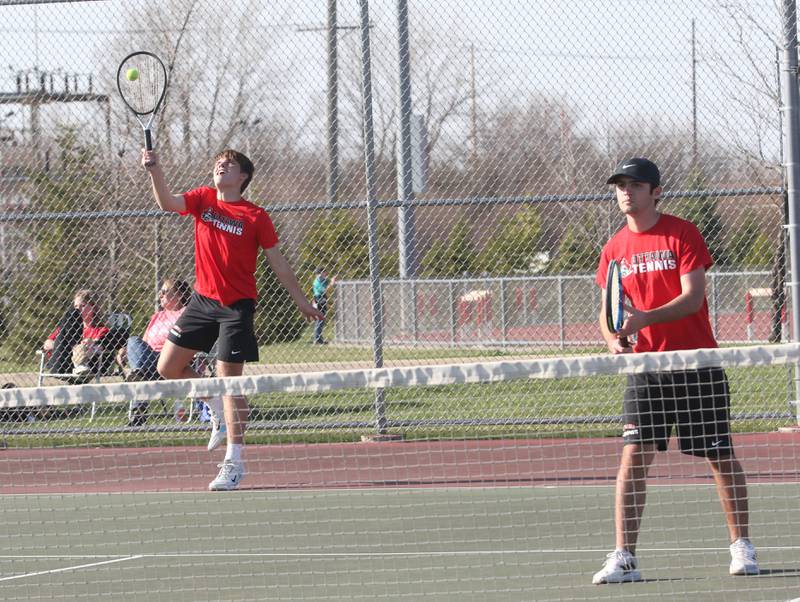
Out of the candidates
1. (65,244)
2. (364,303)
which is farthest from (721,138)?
(364,303)

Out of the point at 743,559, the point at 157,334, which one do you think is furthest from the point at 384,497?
the point at 157,334

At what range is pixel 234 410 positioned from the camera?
841 centimetres

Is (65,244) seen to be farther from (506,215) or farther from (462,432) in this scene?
(506,215)

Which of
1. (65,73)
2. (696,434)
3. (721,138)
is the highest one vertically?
(65,73)

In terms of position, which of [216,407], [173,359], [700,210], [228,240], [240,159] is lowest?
[216,407]

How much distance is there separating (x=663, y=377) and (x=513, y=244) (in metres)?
15.6

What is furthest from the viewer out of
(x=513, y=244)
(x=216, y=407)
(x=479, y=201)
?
(x=513, y=244)

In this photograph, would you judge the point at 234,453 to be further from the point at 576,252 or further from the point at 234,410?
the point at 576,252

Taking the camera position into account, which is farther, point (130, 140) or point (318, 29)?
point (130, 140)

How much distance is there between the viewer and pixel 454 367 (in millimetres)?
4926

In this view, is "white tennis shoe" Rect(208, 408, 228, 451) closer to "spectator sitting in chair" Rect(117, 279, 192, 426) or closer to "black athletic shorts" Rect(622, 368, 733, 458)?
"spectator sitting in chair" Rect(117, 279, 192, 426)

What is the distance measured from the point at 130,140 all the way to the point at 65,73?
98.9 inches

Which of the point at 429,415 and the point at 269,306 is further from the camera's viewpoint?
the point at 269,306

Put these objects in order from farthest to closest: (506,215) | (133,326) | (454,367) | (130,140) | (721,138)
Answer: (506,215) → (133,326) → (130,140) → (721,138) → (454,367)
